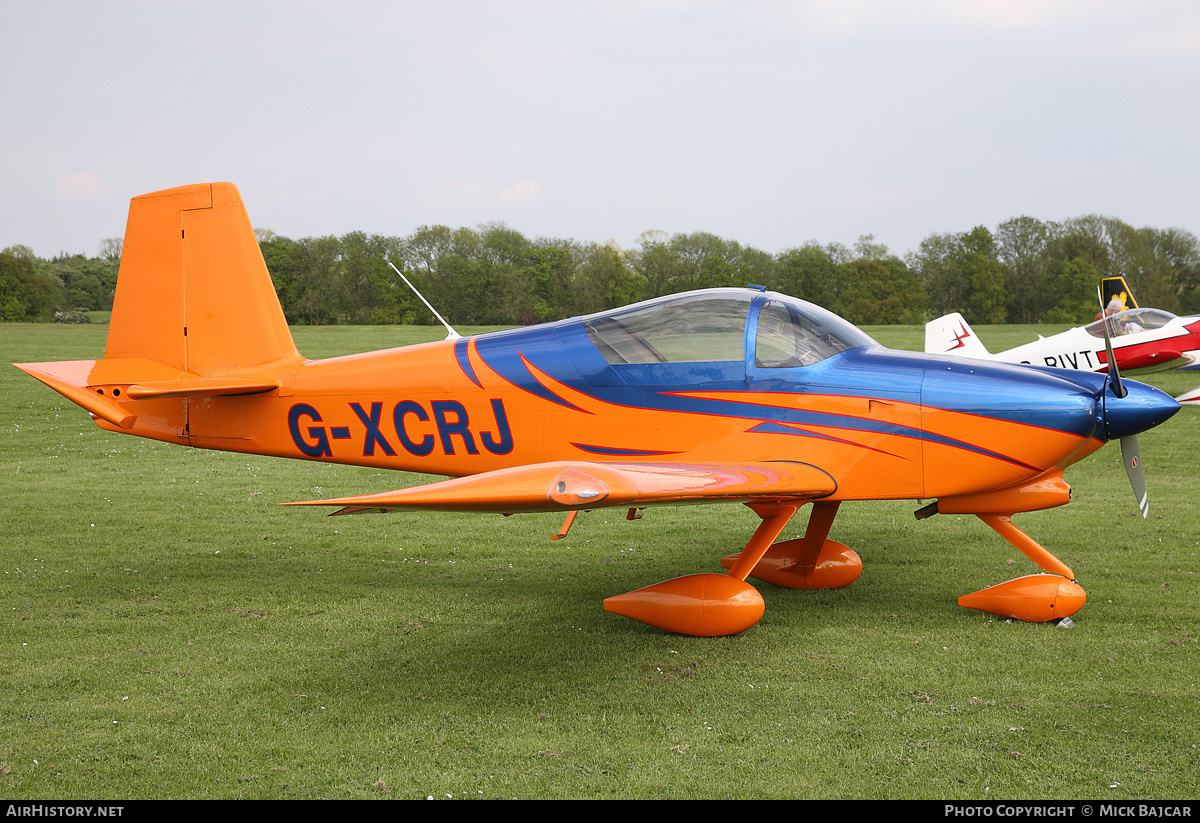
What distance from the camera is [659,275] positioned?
162 ft

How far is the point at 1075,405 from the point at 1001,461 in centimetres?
50

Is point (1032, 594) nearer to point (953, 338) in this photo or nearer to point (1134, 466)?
point (1134, 466)

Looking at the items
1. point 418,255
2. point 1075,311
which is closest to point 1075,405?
point 418,255

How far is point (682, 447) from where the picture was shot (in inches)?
204

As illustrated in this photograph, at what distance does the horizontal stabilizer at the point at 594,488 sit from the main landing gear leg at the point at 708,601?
44 centimetres

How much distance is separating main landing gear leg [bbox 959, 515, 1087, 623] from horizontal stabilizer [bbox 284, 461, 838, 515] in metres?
1.33

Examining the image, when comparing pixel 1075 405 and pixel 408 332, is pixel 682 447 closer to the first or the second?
pixel 1075 405

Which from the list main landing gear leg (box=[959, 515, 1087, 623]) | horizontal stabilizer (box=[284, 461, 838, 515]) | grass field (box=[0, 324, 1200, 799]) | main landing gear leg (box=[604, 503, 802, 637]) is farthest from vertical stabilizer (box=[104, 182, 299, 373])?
main landing gear leg (box=[959, 515, 1087, 623])

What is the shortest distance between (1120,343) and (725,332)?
14902 mm

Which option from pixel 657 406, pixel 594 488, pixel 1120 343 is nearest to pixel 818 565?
pixel 657 406

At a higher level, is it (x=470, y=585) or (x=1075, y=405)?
(x=1075, y=405)

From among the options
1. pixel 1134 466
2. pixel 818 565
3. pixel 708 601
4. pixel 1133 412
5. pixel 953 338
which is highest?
pixel 953 338

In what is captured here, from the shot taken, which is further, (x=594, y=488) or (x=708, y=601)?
(x=708, y=601)

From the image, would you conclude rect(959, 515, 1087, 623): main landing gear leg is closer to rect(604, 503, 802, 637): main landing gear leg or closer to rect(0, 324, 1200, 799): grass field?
rect(0, 324, 1200, 799): grass field
